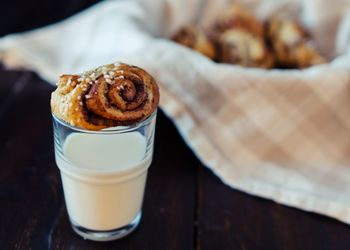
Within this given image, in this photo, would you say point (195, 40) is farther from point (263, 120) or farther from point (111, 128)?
point (111, 128)

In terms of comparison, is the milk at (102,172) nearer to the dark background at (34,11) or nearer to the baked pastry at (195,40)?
the baked pastry at (195,40)

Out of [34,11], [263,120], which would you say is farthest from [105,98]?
[34,11]

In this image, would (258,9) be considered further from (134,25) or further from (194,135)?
(194,135)

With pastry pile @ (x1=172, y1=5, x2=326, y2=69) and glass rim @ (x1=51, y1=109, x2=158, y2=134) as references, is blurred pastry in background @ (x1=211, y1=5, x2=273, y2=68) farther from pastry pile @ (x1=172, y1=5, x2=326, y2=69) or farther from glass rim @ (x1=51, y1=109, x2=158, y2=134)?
glass rim @ (x1=51, y1=109, x2=158, y2=134)

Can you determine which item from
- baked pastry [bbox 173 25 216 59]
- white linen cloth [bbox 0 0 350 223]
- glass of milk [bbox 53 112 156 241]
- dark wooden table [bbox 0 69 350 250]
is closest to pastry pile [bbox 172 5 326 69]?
baked pastry [bbox 173 25 216 59]

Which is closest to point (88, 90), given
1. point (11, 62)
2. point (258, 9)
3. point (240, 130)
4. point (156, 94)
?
point (156, 94)
